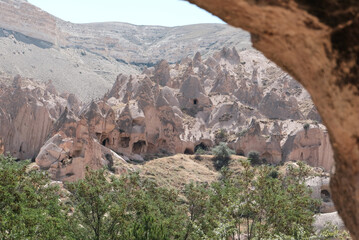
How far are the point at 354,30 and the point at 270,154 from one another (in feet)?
170

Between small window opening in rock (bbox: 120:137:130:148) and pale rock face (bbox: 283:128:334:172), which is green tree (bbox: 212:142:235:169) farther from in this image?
small window opening in rock (bbox: 120:137:130:148)

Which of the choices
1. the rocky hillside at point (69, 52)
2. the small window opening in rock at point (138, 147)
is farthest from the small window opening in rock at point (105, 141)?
the rocky hillside at point (69, 52)

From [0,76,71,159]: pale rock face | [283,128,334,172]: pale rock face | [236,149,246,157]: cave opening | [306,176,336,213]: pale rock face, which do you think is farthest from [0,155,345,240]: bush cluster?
[236,149,246,157]: cave opening

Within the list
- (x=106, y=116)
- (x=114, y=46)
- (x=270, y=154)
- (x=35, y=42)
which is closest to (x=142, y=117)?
(x=106, y=116)

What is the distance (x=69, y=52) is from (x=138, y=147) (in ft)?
393

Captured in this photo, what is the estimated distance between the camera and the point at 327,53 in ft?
13.8

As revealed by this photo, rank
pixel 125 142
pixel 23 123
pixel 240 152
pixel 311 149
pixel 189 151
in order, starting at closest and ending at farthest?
pixel 23 123 → pixel 125 142 → pixel 311 149 → pixel 189 151 → pixel 240 152

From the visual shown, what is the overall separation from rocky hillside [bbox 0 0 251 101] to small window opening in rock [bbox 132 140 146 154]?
62.3 meters

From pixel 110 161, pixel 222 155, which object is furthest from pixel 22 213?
pixel 222 155

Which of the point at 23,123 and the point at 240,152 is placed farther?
the point at 240,152

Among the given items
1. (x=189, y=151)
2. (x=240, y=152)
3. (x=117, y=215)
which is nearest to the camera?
(x=117, y=215)

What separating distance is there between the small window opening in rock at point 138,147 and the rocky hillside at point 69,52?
62324 mm

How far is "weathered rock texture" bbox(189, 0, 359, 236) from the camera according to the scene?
13.4 ft

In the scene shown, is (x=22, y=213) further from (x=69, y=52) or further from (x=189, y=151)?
(x=69, y=52)
